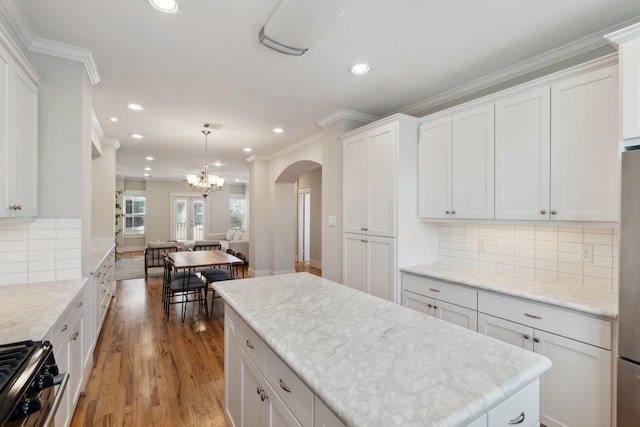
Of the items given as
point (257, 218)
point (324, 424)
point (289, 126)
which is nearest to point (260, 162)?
point (257, 218)

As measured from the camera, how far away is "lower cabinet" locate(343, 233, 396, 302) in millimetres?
2984

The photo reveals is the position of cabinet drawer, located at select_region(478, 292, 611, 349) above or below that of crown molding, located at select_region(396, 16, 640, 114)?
below

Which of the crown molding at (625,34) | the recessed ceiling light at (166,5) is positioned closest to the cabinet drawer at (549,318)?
the crown molding at (625,34)

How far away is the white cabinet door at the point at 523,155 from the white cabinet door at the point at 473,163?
0.21ft

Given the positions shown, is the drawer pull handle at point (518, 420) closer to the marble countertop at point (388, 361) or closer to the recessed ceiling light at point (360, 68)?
the marble countertop at point (388, 361)

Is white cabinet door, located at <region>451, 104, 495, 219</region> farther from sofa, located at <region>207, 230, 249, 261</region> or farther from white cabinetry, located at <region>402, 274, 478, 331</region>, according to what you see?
sofa, located at <region>207, 230, 249, 261</region>

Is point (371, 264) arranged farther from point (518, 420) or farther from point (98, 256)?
point (98, 256)

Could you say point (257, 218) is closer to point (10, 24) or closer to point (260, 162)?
point (260, 162)

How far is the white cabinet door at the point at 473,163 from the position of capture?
8.22 feet

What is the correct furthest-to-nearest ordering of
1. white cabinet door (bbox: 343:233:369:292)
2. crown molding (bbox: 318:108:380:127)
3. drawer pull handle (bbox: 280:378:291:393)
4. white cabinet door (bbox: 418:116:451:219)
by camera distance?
crown molding (bbox: 318:108:380:127)
white cabinet door (bbox: 343:233:369:292)
white cabinet door (bbox: 418:116:451:219)
drawer pull handle (bbox: 280:378:291:393)

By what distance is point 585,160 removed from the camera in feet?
6.50

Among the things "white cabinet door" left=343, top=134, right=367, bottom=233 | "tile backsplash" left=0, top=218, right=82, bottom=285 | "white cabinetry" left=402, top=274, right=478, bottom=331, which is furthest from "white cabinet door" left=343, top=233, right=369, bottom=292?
"tile backsplash" left=0, top=218, right=82, bottom=285

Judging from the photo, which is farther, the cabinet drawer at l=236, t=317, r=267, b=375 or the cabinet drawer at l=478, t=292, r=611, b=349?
the cabinet drawer at l=478, t=292, r=611, b=349

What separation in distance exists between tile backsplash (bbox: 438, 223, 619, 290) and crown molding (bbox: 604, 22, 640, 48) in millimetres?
1138
